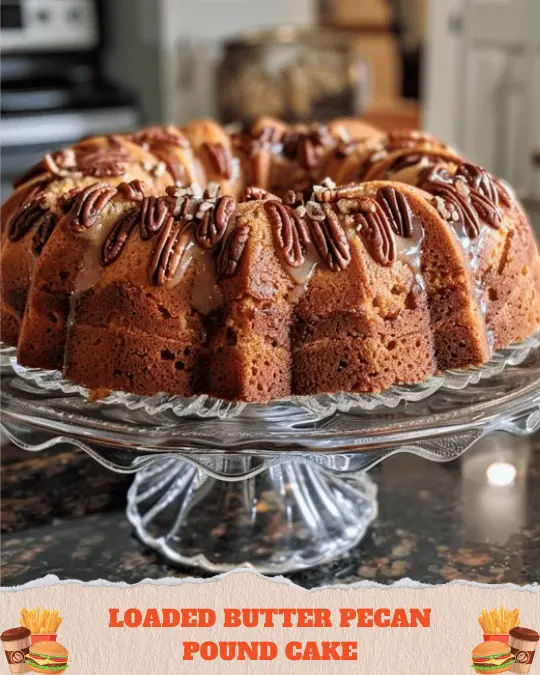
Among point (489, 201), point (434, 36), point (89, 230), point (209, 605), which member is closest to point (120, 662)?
point (209, 605)

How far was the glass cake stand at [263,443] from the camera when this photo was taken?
1.01 meters

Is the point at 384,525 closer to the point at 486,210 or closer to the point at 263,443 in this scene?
the point at 263,443

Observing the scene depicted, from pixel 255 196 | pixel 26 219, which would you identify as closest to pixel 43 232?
pixel 26 219

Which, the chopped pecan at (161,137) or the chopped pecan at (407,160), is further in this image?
the chopped pecan at (161,137)

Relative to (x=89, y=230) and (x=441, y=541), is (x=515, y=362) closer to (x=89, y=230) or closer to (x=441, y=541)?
(x=441, y=541)

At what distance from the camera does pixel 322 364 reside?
47.8 inches

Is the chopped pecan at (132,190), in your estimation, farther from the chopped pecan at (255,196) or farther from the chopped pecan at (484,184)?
the chopped pecan at (484,184)

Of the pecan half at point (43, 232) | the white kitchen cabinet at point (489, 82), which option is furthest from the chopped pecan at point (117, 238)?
the white kitchen cabinet at point (489, 82)

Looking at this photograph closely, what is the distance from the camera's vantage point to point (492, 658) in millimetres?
887

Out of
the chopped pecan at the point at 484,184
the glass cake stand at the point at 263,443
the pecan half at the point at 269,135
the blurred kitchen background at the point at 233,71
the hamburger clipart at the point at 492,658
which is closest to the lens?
the hamburger clipart at the point at 492,658

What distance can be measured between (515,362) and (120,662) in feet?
2.16

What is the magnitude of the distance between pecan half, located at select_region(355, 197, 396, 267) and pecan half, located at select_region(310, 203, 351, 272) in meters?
0.03

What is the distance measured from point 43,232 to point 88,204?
0.09 meters

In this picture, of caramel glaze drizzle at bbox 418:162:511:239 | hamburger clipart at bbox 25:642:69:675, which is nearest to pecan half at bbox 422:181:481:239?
caramel glaze drizzle at bbox 418:162:511:239
